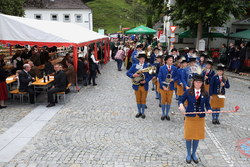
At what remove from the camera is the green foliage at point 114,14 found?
61656 millimetres

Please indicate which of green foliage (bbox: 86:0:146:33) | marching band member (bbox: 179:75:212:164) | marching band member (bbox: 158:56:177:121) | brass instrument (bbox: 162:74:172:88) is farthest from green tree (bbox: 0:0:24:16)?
green foliage (bbox: 86:0:146:33)

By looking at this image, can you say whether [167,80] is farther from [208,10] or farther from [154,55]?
[208,10]

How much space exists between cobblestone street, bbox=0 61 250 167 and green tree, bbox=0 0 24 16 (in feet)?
76.5

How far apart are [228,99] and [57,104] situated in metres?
6.92

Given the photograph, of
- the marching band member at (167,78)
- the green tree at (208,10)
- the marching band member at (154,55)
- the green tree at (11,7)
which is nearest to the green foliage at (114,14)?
the green tree at (11,7)

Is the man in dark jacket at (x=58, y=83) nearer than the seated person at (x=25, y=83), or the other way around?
the man in dark jacket at (x=58, y=83)

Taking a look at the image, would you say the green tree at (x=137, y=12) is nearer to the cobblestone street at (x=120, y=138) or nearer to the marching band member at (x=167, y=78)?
the cobblestone street at (x=120, y=138)

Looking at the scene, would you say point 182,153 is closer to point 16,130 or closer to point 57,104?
point 16,130

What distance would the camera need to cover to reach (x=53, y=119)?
26.7 feet

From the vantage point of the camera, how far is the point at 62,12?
48031 mm

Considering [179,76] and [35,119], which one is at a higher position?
[179,76]

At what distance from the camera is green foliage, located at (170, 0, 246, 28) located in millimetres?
15500

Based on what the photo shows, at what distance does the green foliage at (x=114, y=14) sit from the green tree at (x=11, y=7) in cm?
3229

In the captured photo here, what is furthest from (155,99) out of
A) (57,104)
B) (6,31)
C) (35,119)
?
(6,31)
